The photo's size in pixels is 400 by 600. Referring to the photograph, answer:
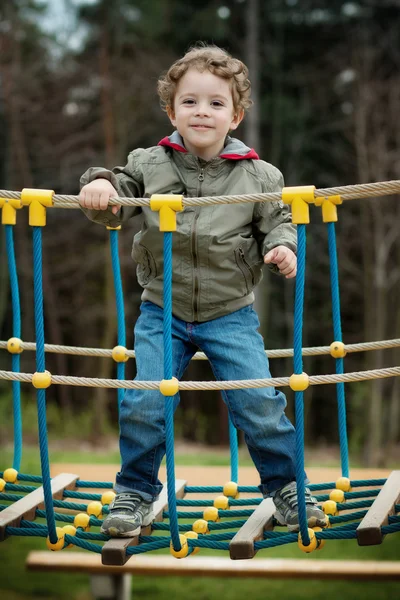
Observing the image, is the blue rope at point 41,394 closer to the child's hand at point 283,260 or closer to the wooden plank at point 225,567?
the child's hand at point 283,260

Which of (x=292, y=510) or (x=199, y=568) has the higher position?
(x=292, y=510)

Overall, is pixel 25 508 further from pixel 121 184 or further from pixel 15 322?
pixel 121 184

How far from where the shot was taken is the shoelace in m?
1.81

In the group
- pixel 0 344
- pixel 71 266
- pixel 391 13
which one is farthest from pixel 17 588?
pixel 391 13

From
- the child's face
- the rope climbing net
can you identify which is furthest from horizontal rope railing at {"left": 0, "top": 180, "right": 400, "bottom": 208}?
the child's face

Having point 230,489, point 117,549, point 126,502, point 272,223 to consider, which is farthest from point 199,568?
point 272,223

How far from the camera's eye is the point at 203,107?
183 centimetres

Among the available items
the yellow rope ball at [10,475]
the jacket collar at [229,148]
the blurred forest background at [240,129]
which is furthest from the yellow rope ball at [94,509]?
the blurred forest background at [240,129]

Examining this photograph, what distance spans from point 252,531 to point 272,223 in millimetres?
686

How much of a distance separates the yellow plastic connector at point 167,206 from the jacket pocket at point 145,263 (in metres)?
0.21

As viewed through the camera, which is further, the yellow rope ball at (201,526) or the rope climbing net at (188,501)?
the yellow rope ball at (201,526)

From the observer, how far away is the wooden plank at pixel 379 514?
5.65 ft

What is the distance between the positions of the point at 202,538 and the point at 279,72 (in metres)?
6.68

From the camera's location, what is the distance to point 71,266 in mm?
8352
